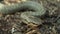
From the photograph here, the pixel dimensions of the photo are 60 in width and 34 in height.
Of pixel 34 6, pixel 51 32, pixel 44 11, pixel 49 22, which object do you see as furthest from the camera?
pixel 34 6

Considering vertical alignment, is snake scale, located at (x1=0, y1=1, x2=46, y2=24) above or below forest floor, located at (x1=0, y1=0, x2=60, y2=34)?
above

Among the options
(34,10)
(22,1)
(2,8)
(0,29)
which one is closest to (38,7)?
(34,10)

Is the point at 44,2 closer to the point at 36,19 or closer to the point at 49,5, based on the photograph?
the point at 49,5

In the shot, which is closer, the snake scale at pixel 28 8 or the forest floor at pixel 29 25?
the forest floor at pixel 29 25

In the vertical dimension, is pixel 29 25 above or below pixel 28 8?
below

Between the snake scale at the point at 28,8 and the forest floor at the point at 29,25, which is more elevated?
the snake scale at the point at 28,8

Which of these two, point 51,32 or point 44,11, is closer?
point 51,32

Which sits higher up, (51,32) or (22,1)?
(22,1)

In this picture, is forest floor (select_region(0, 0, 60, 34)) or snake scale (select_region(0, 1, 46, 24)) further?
snake scale (select_region(0, 1, 46, 24))
